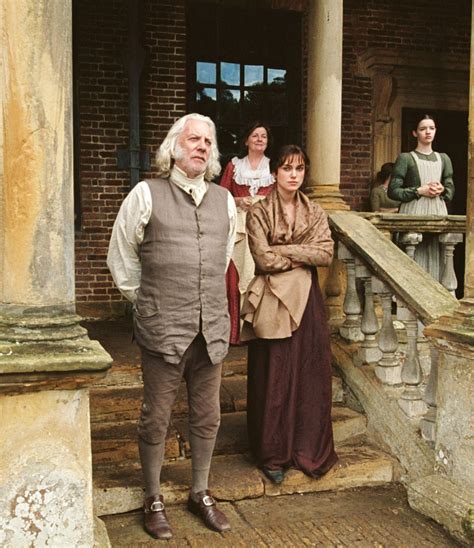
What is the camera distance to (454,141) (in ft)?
29.3

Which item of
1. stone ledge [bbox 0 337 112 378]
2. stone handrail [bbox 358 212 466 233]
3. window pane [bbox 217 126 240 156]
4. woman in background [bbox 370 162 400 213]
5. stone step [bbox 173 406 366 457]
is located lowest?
stone step [bbox 173 406 366 457]

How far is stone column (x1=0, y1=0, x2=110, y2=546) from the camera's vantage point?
9.18 ft

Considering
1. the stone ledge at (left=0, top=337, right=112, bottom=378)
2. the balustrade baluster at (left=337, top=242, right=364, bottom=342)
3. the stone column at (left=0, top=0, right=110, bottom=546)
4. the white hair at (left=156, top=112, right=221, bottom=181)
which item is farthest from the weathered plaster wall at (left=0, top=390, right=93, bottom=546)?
the balustrade baluster at (left=337, top=242, right=364, bottom=342)

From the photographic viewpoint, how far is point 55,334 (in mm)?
2912

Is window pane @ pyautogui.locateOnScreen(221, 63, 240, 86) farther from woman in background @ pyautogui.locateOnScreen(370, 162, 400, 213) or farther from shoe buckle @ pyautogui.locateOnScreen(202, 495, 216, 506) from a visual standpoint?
shoe buckle @ pyautogui.locateOnScreen(202, 495, 216, 506)

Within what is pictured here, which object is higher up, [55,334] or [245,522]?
[55,334]

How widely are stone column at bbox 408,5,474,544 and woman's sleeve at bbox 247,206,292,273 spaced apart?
0.85 metres

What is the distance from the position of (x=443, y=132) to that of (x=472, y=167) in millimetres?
5549

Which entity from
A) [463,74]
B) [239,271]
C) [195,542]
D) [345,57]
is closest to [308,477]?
[195,542]

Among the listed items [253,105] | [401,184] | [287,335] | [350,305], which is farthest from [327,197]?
[253,105]

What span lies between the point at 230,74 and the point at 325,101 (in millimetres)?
3072

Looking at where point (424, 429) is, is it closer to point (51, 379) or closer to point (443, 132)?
point (51, 379)

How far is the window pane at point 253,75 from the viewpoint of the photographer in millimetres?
8289

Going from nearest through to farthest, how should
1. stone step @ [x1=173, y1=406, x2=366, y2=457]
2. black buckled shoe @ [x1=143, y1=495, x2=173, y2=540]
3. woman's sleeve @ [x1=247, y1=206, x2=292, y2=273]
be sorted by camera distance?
black buckled shoe @ [x1=143, y1=495, x2=173, y2=540], woman's sleeve @ [x1=247, y1=206, x2=292, y2=273], stone step @ [x1=173, y1=406, x2=366, y2=457]
